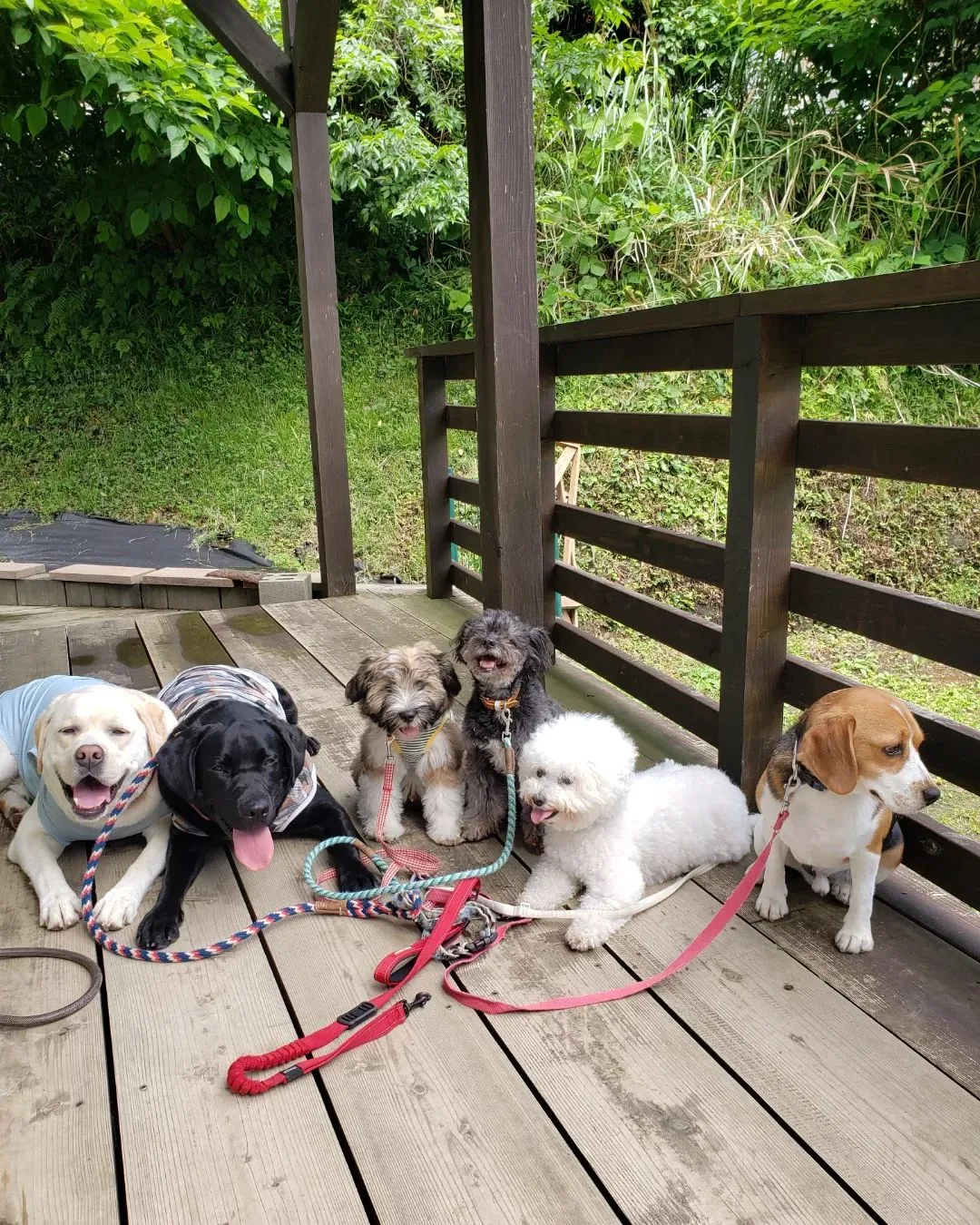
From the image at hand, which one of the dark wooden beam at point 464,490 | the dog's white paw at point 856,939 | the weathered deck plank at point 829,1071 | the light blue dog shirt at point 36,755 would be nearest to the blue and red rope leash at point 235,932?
the light blue dog shirt at point 36,755

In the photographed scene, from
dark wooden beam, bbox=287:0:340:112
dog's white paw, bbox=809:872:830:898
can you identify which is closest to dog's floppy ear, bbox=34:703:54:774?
dog's white paw, bbox=809:872:830:898

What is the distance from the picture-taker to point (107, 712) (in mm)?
2143

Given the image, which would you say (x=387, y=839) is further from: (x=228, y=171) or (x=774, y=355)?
(x=228, y=171)

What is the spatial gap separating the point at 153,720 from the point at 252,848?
450 millimetres

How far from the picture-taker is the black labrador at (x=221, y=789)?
1.99 m

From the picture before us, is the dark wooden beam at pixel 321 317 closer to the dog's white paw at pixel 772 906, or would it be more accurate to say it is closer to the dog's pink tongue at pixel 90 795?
the dog's pink tongue at pixel 90 795

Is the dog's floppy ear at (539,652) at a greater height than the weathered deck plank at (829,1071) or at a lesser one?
greater

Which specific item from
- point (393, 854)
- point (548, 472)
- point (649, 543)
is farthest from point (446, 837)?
point (548, 472)

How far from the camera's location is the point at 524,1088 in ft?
5.04

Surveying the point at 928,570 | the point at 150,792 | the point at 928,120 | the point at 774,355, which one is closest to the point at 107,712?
the point at 150,792

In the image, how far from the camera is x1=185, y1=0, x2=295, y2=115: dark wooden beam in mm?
4324

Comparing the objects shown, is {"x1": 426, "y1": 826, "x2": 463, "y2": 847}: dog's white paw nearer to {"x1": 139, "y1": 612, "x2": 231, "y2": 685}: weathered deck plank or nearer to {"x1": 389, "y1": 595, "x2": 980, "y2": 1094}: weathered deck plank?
{"x1": 389, "y1": 595, "x2": 980, "y2": 1094}: weathered deck plank

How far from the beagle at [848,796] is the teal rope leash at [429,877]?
62 cm

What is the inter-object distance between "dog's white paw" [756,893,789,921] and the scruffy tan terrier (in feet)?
2.66
